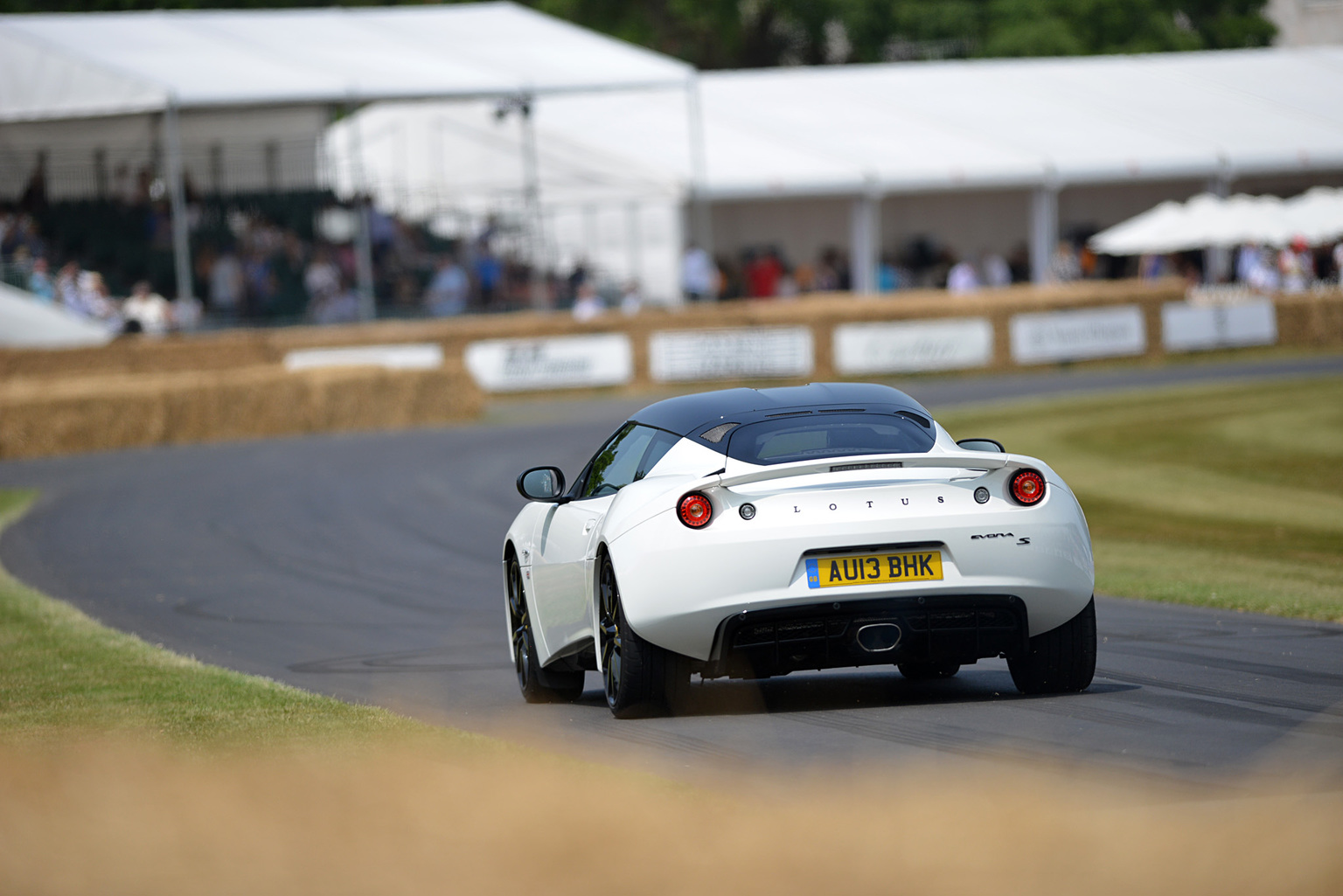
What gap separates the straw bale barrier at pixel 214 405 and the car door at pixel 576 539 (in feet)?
60.2

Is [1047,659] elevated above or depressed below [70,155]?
below

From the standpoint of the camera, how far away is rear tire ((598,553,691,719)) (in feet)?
23.3

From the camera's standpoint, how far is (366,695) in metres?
8.45

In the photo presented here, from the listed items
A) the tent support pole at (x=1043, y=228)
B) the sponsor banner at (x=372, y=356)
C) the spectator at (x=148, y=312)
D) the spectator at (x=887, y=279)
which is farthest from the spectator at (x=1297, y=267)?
the spectator at (x=148, y=312)

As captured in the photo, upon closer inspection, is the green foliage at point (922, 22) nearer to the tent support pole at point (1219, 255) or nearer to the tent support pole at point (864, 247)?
the tent support pole at point (1219, 255)

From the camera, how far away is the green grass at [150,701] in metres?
7.02

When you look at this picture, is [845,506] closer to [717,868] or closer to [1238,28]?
[717,868]

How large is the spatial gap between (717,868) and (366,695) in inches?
167

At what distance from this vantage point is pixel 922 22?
61.8 m

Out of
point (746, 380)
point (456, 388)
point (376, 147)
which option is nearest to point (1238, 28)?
point (376, 147)

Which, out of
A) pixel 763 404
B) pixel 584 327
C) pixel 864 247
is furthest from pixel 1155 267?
pixel 763 404

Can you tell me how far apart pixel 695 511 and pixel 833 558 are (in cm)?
53

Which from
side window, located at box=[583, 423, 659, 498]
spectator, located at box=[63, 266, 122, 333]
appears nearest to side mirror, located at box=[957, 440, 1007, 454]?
side window, located at box=[583, 423, 659, 498]

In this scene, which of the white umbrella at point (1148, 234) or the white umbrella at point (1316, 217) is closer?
the white umbrella at point (1316, 217)
